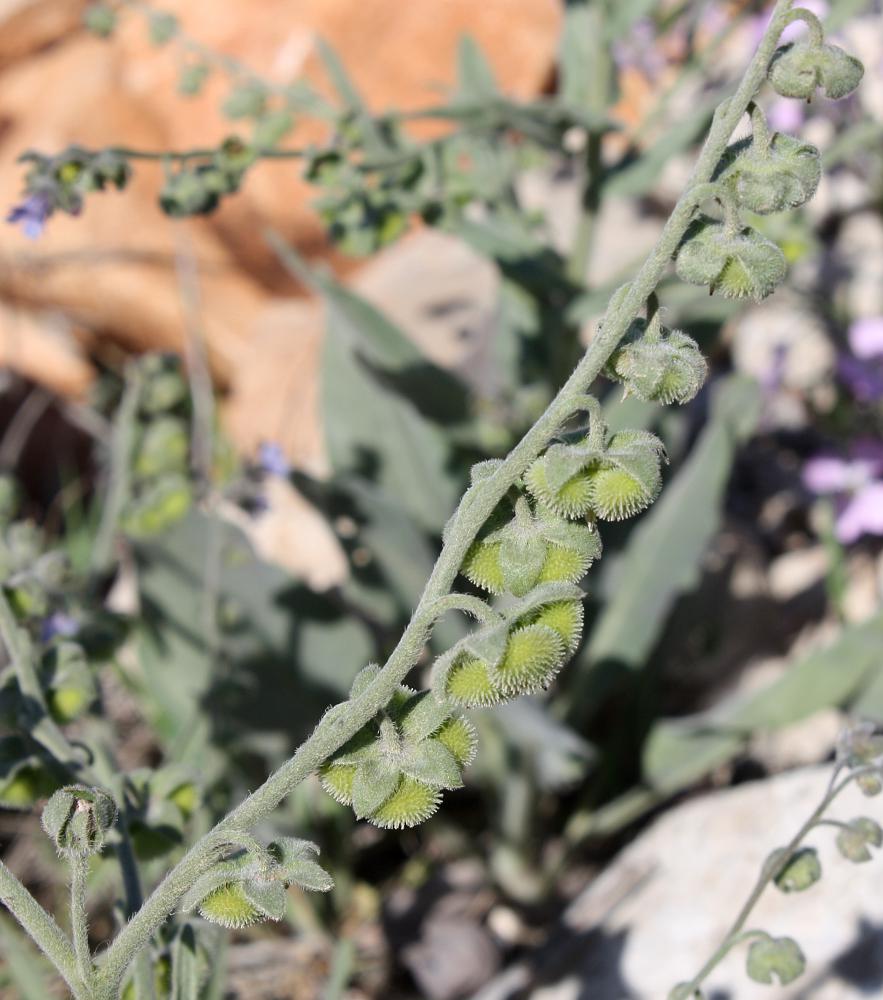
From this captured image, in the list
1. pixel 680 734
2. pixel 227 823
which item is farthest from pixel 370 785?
pixel 680 734

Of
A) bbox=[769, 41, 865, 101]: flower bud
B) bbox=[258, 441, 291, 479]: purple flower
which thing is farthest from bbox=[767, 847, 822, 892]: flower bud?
bbox=[258, 441, 291, 479]: purple flower

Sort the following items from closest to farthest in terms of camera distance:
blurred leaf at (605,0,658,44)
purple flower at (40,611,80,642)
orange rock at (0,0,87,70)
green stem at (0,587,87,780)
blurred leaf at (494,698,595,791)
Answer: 1. green stem at (0,587,87,780)
2. purple flower at (40,611,80,642)
3. blurred leaf at (494,698,595,791)
4. blurred leaf at (605,0,658,44)
5. orange rock at (0,0,87,70)

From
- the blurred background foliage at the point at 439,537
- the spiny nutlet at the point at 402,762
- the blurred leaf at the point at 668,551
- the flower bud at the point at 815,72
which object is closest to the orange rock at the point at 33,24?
the blurred background foliage at the point at 439,537

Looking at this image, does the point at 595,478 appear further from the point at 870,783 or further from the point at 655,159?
the point at 655,159

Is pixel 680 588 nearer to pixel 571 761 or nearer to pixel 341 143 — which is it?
pixel 571 761

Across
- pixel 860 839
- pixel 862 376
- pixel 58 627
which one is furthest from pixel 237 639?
pixel 862 376

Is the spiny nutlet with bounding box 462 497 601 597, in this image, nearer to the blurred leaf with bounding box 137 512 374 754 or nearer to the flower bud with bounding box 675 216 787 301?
the flower bud with bounding box 675 216 787 301

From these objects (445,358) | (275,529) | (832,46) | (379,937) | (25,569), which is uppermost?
(832,46)
